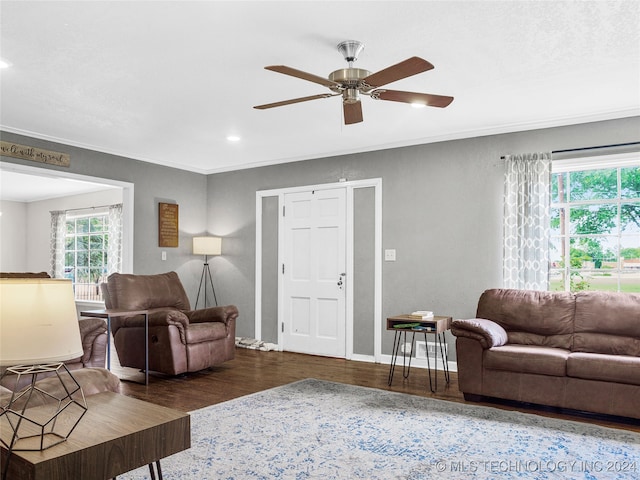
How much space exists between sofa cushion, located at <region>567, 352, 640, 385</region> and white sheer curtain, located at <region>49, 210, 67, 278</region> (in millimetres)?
9161

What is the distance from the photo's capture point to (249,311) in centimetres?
682

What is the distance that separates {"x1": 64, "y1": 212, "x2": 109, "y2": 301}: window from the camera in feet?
29.8

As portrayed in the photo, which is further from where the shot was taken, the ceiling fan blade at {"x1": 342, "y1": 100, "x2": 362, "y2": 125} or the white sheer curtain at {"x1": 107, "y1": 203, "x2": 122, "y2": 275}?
the white sheer curtain at {"x1": 107, "y1": 203, "x2": 122, "y2": 275}

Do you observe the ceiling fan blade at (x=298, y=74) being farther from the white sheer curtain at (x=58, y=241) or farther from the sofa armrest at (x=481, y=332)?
the white sheer curtain at (x=58, y=241)

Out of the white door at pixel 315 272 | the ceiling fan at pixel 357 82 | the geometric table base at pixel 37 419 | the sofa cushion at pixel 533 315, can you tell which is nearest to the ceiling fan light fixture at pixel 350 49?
the ceiling fan at pixel 357 82

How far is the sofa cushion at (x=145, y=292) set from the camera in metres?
5.14

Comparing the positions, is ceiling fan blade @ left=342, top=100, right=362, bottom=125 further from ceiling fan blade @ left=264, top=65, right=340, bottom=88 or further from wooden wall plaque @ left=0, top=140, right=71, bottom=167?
wooden wall plaque @ left=0, top=140, right=71, bottom=167

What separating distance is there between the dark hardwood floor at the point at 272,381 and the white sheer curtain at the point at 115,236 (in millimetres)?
3445

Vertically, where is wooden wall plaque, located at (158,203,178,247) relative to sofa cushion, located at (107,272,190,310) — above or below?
above

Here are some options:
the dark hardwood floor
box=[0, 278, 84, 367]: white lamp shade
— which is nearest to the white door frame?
the dark hardwood floor

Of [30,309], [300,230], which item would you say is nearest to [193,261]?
[300,230]

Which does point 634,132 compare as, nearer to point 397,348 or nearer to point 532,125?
point 532,125

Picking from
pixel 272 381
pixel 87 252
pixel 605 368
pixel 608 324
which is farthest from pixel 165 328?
pixel 87 252

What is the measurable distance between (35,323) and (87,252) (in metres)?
8.72
